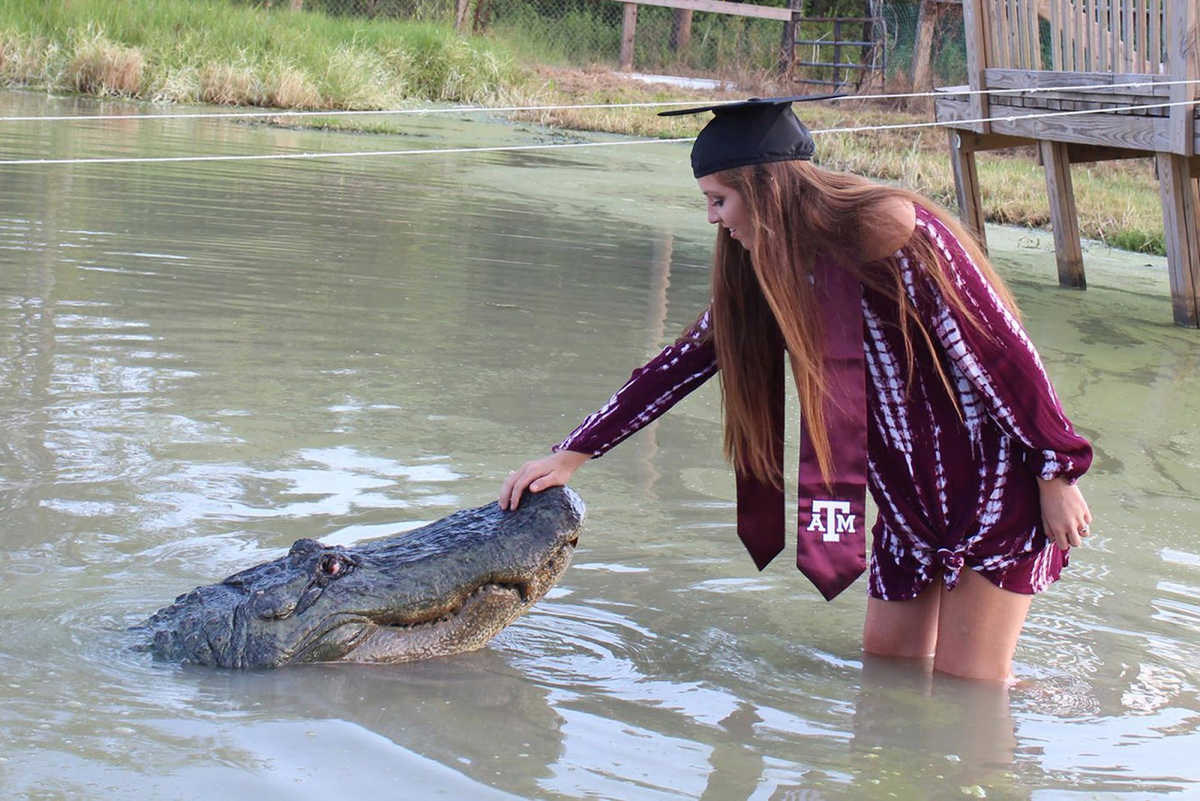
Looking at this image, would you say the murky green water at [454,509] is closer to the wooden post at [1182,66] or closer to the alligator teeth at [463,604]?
the alligator teeth at [463,604]

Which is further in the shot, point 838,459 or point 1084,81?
point 1084,81

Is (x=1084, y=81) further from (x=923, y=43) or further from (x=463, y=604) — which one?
(x=923, y=43)

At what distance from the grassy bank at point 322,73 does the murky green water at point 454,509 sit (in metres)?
6.70

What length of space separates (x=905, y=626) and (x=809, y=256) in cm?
94

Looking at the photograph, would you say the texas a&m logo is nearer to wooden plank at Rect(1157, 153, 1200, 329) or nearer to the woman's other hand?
the woman's other hand

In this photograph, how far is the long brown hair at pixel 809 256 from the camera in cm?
258

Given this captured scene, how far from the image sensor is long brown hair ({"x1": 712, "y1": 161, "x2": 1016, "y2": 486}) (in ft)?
8.47

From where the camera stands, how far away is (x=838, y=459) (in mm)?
2699

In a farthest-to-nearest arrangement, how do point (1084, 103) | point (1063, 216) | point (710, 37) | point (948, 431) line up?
point (710, 37) → point (1063, 216) → point (1084, 103) → point (948, 431)

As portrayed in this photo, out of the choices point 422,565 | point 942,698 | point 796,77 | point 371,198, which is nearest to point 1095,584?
point 942,698

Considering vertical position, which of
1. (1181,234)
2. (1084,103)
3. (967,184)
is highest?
(1084,103)

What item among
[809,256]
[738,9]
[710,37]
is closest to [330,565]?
[809,256]

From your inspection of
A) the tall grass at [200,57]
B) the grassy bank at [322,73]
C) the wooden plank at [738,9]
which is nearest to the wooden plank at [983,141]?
the grassy bank at [322,73]

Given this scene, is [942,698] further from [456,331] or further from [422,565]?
[456,331]
